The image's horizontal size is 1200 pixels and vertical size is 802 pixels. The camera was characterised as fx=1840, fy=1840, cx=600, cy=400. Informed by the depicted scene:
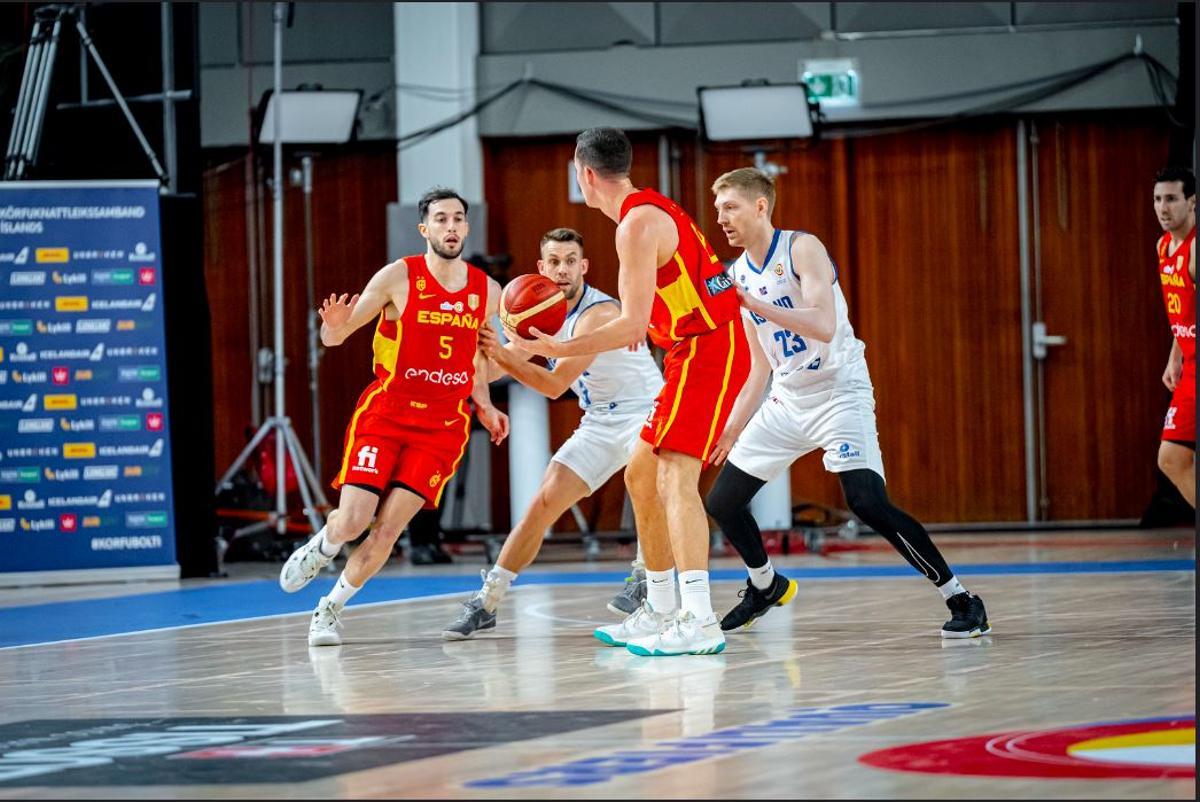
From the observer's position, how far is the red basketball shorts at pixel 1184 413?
7566 millimetres

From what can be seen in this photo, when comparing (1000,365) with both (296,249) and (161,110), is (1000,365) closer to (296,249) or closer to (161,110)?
(296,249)

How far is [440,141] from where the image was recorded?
1356cm

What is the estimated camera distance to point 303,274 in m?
14.0

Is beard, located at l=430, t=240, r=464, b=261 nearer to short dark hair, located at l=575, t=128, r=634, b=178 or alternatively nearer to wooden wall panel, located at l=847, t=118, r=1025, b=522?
short dark hair, located at l=575, t=128, r=634, b=178

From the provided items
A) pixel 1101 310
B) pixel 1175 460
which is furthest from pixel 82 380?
pixel 1101 310

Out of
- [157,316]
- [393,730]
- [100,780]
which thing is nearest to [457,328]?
[393,730]

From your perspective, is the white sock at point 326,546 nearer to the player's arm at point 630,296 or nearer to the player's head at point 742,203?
the player's arm at point 630,296

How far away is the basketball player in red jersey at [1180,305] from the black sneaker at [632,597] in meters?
2.19

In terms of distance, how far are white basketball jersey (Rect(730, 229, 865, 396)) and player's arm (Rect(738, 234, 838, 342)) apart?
0.18 feet

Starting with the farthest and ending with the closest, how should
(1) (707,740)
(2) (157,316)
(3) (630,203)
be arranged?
1. (2) (157,316)
2. (3) (630,203)
3. (1) (707,740)

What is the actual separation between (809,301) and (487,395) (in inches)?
52.3

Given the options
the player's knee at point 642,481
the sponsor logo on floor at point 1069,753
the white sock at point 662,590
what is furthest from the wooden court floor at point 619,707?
the player's knee at point 642,481

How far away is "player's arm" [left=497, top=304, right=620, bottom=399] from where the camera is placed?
6160mm

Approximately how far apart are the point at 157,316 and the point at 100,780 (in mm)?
6935
